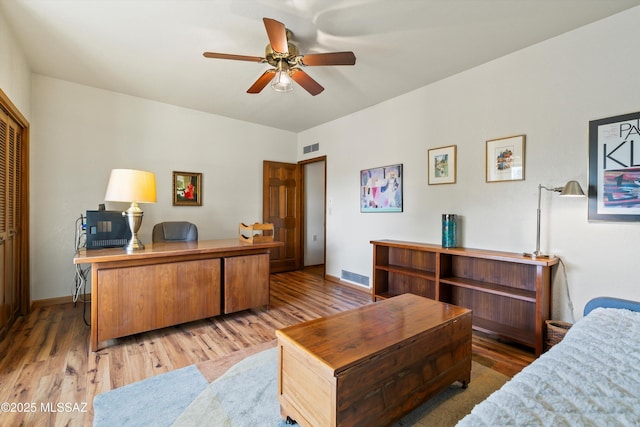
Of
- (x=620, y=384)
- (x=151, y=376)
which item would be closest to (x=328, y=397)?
(x=620, y=384)

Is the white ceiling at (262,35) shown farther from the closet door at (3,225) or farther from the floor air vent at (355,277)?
the floor air vent at (355,277)

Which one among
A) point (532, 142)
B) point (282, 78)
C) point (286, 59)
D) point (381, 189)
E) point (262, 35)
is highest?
point (262, 35)

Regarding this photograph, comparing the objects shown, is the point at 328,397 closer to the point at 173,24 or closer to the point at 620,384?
the point at 620,384

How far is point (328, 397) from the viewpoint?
50.1 inches

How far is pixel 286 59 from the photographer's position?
245 cm

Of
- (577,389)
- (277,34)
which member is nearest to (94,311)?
(277,34)

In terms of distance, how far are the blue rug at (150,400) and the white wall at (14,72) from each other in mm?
2510

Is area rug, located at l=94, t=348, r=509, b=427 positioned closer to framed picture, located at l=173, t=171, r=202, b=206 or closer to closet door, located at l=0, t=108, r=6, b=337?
closet door, located at l=0, t=108, r=6, b=337

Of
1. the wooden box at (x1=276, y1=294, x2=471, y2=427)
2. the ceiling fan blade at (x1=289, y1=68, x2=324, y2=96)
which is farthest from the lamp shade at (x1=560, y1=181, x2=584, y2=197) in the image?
the ceiling fan blade at (x1=289, y1=68, x2=324, y2=96)

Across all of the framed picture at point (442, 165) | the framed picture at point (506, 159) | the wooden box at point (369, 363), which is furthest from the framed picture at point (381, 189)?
the wooden box at point (369, 363)

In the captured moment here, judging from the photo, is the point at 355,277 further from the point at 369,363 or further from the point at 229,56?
the point at 229,56

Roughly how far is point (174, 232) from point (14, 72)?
2.05 meters

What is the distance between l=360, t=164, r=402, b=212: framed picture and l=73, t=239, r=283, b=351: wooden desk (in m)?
1.63

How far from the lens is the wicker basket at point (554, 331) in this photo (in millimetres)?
2229
